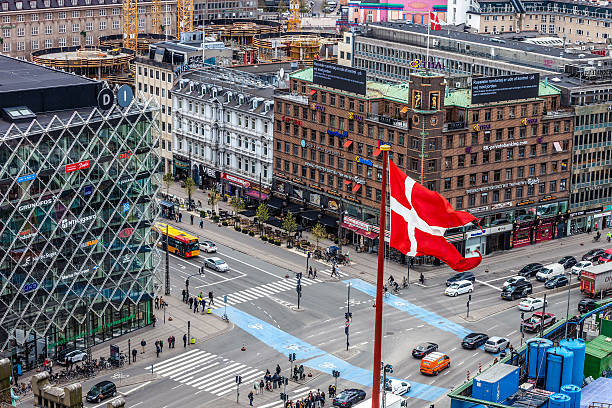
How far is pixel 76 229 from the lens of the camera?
420 feet

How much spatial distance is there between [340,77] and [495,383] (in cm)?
10693

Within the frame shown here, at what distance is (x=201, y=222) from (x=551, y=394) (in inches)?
4502

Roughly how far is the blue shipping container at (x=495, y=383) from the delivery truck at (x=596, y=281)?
82533 mm

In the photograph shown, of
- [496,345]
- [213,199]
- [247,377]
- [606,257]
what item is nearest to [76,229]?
[247,377]

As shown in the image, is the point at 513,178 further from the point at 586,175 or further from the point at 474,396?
the point at 474,396

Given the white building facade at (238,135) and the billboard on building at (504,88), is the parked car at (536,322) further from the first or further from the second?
the white building facade at (238,135)

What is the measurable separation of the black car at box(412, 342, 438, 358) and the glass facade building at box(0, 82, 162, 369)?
31643mm

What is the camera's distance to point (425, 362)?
127 m

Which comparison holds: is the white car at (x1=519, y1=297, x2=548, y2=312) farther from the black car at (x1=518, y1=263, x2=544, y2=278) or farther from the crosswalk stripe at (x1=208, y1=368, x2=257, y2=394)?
the crosswalk stripe at (x1=208, y1=368, x2=257, y2=394)

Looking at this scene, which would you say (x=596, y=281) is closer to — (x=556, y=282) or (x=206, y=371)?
(x=556, y=282)

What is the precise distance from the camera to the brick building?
526 ft

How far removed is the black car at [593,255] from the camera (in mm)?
165250

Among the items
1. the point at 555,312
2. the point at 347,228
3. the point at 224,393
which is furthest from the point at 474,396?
the point at 347,228

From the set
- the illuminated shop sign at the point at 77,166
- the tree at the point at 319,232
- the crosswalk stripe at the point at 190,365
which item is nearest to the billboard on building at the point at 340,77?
the tree at the point at 319,232
